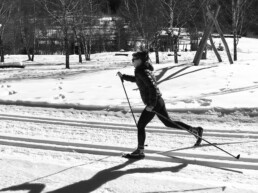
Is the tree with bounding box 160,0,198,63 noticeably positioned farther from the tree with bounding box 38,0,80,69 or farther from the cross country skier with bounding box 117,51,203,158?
the cross country skier with bounding box 117,51,203,158

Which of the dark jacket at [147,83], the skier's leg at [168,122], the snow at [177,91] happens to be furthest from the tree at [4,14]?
the dark jacket at [147,83]

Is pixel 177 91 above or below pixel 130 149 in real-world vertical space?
above

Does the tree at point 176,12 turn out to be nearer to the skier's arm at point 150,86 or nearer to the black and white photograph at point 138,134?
the black and white photograph at point 138,134

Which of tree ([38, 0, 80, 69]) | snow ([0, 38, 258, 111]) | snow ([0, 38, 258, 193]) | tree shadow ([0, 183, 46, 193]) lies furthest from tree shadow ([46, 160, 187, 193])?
tree ([38, 0, 80, 69])

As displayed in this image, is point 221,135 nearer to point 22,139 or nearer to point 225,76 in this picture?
point 22,139

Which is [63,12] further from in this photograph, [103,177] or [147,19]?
[103,177]

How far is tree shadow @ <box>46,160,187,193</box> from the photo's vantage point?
397cm

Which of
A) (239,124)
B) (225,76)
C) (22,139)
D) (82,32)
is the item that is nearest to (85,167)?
(22,139)

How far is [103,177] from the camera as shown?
4.27 meters

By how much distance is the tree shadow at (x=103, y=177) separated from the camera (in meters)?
3.97

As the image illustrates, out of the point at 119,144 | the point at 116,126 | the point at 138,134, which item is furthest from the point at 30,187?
the point at 116,126

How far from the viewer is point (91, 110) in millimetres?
8125

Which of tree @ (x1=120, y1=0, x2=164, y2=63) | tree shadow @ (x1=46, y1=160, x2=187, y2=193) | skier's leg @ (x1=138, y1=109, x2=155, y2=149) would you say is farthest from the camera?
tree @ (x1=120, y1=0, x2=164, y2=63)

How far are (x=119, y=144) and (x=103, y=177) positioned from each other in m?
1.34
